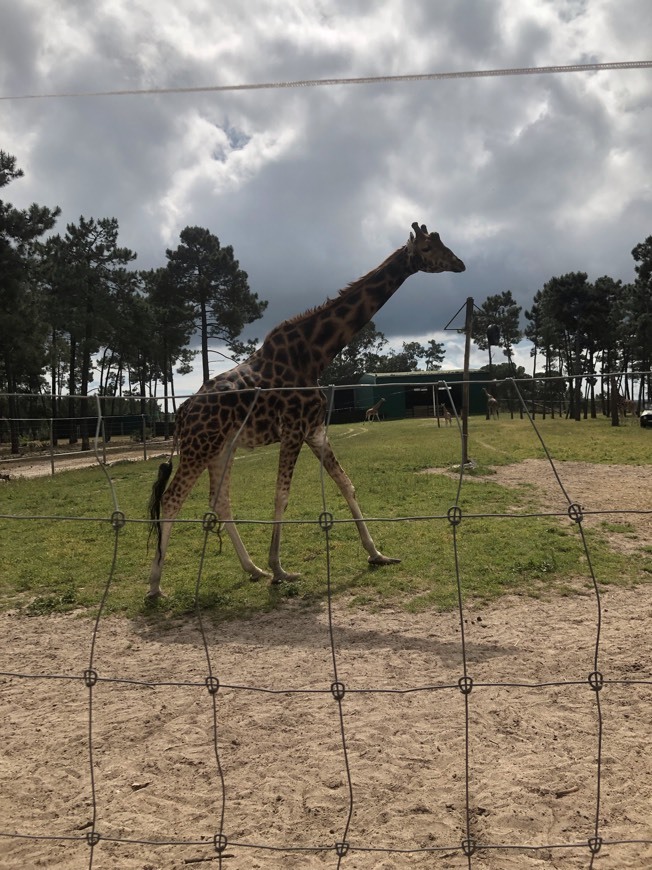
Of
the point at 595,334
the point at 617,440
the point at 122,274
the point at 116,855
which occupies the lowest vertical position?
the point at 116,855

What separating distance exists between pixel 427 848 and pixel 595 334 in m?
39.2

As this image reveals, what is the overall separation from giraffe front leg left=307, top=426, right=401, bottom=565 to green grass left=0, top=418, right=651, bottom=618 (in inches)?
7.1

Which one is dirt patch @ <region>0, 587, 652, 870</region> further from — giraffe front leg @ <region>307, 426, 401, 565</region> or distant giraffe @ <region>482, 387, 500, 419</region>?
distant giraffe @ <region>482, 387, 500, 419</region>

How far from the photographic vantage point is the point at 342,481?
595 cm

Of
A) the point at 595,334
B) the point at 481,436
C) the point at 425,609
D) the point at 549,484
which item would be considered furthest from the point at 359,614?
the point at 595,334

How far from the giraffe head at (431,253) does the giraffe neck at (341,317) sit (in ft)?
0.33

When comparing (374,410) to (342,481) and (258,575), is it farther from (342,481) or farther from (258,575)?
(258,575)

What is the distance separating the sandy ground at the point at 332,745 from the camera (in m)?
2.35

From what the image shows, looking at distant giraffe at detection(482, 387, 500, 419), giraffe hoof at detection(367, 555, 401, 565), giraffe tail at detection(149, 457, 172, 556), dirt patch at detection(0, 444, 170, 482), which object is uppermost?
distant giraffe at detection(482, 387, 500, 419)

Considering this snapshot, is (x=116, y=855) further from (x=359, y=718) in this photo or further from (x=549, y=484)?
(x=549, y=484)

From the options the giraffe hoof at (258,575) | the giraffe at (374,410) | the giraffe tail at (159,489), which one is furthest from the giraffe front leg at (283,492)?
the giraffe at (374,410)

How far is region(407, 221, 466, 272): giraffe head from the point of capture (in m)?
5.89

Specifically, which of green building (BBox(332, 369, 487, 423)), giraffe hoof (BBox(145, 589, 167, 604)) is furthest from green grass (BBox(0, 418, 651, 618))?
green building (BBox(332, 369, 487, 423))

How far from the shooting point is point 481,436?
802 inches
